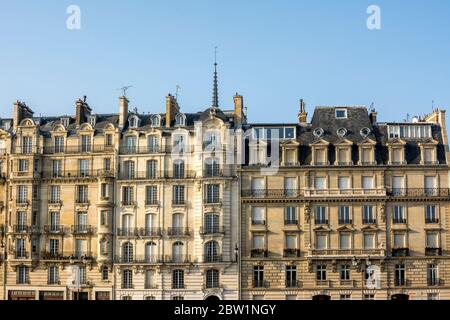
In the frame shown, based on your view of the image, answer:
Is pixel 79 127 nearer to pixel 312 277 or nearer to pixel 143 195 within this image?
pixel 143 195

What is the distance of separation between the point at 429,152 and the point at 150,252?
2439 centimetres

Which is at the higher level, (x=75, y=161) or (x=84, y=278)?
(x=75, y=161)

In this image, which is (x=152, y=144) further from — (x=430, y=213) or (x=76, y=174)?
(x=430, y=213)

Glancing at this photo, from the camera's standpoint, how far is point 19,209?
2436 inches

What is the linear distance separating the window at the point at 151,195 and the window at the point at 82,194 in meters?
5.30

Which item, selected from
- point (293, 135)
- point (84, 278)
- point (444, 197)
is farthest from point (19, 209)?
point (444, 197)

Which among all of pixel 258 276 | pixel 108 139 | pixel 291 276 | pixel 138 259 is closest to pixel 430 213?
pixel 291 276

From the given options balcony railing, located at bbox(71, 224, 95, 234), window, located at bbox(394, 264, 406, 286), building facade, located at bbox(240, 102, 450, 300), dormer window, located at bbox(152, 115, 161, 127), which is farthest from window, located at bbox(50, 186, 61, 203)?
window, located at bbox(394, 264, 406, 286)

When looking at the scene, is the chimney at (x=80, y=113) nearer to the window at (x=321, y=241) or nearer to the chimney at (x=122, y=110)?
the chimney at (x=122, y=110)

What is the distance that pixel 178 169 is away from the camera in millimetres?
61469

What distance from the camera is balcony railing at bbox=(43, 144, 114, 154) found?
62.7 m

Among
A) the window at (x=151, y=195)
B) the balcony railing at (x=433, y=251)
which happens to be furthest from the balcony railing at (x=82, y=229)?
the balcony railing at (x=433, y=251)

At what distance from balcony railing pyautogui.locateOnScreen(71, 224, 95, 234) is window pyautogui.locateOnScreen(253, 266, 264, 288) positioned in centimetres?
1393

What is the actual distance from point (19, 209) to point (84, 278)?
810cm
